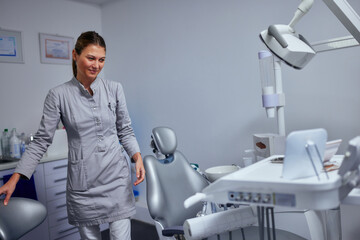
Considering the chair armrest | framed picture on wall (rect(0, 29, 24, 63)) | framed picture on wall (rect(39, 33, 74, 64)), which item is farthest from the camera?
framed picture on wall (rect(39, 33, 74, 64))

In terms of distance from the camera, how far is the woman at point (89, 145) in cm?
160

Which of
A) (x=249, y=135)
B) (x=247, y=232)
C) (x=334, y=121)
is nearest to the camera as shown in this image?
(x=247, y=232)

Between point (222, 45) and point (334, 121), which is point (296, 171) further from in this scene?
point (222, 45)

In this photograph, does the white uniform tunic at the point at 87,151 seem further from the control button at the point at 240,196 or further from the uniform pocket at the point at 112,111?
the control button at the point at 240,196

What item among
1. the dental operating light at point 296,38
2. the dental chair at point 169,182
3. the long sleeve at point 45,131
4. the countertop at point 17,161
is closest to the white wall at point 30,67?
the countertop at point 17,161

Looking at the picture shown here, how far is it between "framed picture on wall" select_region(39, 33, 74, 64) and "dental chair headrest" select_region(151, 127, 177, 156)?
5.94 ft

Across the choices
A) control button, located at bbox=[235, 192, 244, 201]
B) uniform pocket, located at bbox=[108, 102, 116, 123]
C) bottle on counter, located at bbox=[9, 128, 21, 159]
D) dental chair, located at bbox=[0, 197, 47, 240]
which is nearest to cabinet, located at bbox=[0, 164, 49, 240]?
bottle on counter, located at bbox=[9, 128, 21, 159]

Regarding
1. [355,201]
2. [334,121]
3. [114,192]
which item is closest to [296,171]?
[355,201]

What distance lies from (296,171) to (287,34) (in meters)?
0.66

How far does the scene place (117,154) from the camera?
1.70 meters

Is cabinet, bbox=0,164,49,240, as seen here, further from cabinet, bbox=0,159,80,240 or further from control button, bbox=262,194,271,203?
control button, bbox=262,194,271,203

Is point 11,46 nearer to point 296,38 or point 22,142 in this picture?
point 22,142

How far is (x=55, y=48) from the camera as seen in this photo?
316 centimetres

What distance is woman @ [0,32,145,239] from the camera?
1.60m
